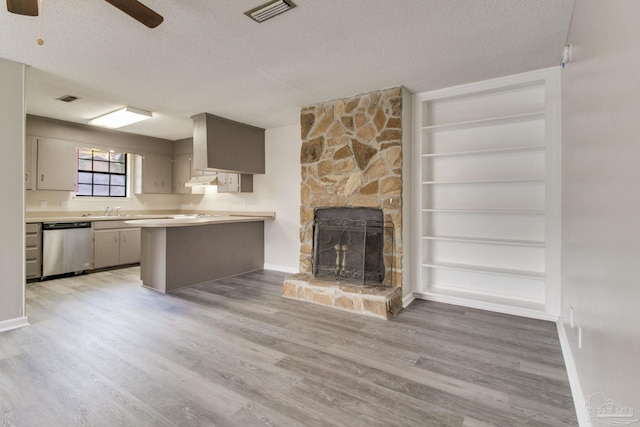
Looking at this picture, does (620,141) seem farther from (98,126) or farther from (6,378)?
(98,126)

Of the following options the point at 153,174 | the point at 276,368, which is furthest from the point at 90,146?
the point at 276,368

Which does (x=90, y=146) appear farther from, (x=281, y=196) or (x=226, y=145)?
(x=281, y=196)

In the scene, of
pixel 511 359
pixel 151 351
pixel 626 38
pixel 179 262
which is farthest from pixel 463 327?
pixel 179 262

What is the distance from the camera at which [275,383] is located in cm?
201

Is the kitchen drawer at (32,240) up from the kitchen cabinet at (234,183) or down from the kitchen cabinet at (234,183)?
down

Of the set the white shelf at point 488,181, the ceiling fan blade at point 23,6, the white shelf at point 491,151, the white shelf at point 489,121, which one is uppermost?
the ceiling fan blade at point 23,6

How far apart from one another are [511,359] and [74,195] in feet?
22.3

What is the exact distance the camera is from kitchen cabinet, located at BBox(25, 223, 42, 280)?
445 cm

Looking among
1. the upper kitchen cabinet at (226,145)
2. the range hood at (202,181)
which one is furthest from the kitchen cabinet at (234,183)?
the upper kitchen cabinet at (226,145)

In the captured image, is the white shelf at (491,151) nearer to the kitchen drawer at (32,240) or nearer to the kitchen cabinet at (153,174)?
the kitchen cabinet at (153,174)

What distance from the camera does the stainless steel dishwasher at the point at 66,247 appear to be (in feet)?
15.1

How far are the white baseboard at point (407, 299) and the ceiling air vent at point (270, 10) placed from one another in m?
3.04

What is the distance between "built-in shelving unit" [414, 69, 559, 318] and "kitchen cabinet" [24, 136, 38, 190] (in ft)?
18.7

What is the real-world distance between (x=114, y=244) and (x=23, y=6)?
15.1 feet
